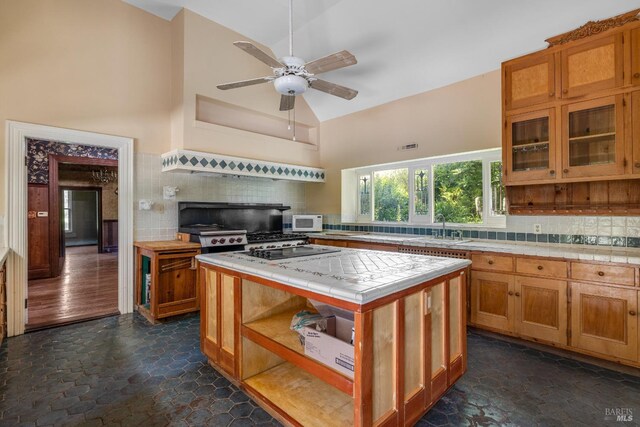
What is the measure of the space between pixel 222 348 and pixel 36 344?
198 centimetres

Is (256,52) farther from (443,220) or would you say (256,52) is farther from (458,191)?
(458,191)

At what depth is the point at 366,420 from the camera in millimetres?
1298

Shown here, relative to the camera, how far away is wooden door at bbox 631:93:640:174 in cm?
240

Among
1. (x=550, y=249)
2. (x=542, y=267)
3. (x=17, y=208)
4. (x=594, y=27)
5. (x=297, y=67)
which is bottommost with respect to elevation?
(x=542, y=267)

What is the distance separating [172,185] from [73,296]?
2078mm

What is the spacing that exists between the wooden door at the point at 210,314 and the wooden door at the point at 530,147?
2.87m

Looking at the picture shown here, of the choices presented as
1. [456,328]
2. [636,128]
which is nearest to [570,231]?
[636,128]

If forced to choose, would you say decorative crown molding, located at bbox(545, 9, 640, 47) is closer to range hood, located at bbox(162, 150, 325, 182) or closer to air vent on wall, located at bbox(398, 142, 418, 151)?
air vent on wall, located at bbox(398, 142, 418, 151)

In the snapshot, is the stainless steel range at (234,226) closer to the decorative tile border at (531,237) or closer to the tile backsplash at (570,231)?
the decorative tile border at (531,237)

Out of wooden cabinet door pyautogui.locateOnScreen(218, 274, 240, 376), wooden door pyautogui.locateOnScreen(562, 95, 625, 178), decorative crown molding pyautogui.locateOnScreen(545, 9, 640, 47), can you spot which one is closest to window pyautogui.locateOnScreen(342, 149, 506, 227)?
wooden door pyautogui.locateOnScreen(562, 95, 625, 178)

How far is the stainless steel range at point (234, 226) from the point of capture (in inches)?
144

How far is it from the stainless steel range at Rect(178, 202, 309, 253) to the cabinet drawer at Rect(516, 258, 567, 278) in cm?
225

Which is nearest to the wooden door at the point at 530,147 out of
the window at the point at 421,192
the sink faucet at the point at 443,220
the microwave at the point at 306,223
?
the sink faucet at the point at 443,220

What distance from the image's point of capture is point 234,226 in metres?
4.61
